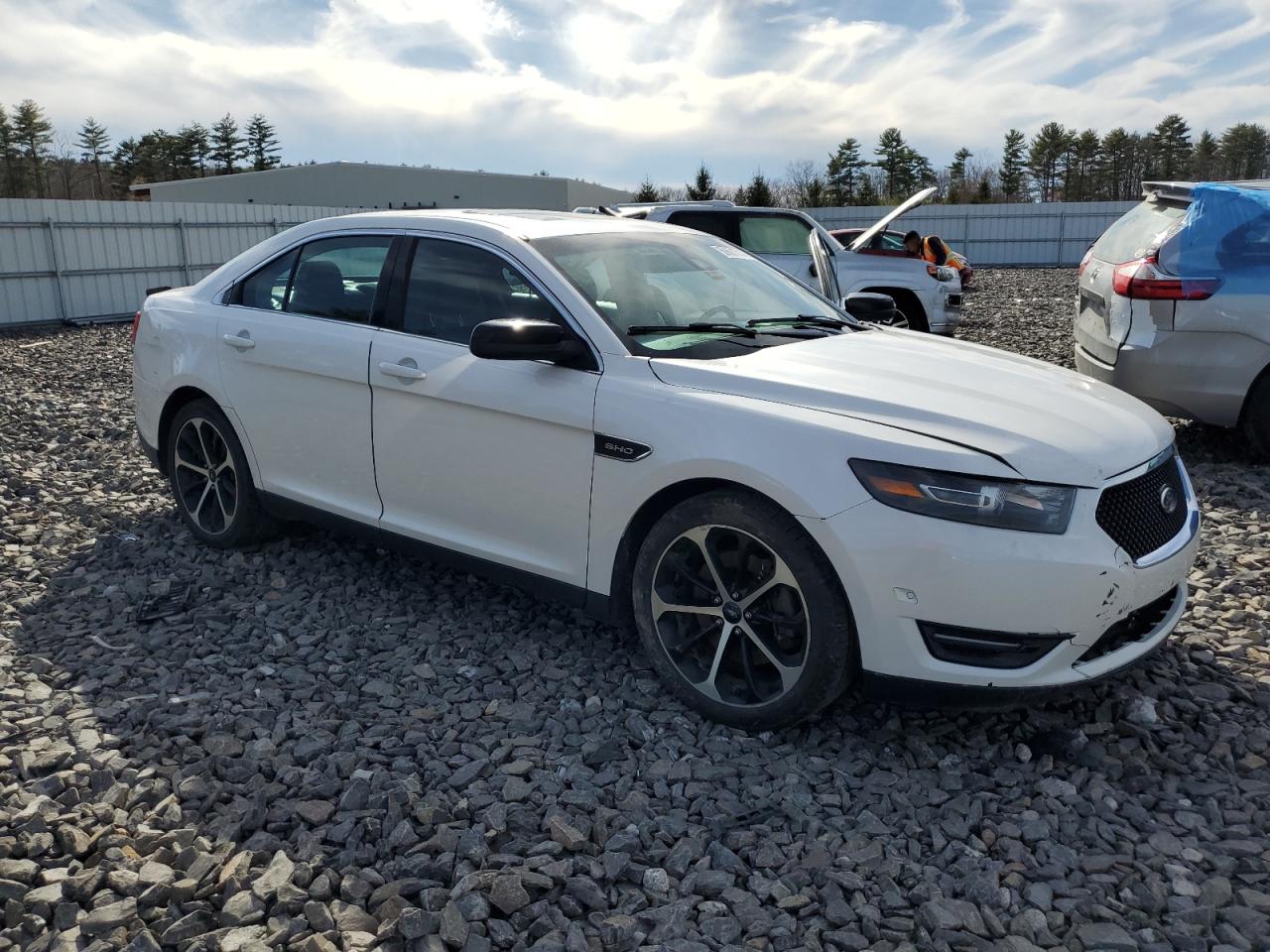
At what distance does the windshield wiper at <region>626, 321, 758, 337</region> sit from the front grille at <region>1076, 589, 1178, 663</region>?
164cm

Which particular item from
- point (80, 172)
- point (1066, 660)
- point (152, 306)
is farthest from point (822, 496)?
Answer: point (80, 172)

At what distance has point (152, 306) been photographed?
550cm

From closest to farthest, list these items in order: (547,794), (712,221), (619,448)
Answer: (547,794) → (619,448) → (712,221)

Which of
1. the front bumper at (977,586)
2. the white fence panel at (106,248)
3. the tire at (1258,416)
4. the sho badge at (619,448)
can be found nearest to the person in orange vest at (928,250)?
the tire at (1258,416)

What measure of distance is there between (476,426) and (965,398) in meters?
1.77

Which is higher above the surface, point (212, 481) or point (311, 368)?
point (311, 368)

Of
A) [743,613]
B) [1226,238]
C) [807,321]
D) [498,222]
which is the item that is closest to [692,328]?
[807,321]

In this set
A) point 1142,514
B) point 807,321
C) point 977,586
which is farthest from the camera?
point 807,321

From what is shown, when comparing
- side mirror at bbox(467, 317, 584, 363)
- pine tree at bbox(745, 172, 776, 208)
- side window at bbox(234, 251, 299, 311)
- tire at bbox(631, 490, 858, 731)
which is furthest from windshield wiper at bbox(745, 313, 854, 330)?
pine tree at bbox(745, 172, 776, 208)

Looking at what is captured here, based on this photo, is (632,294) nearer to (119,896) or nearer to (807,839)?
(807,839)

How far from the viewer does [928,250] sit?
16859 mm

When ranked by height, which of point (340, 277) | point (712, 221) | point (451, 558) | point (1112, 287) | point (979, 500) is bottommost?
point (451, 558)

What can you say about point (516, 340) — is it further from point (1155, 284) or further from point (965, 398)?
point (1155, 284)

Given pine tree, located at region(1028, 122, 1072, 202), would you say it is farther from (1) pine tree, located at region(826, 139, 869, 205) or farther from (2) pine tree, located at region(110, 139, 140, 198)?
(2) pine tree, located at region(110, 139, 140, 198)
